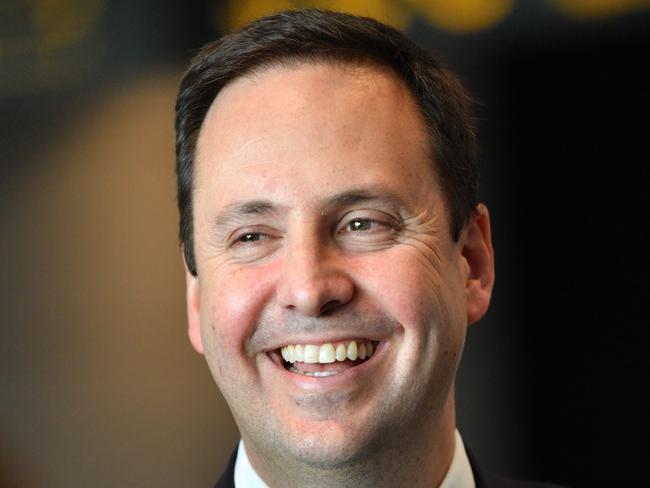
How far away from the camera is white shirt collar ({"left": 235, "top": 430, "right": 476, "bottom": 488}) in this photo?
2.31 m

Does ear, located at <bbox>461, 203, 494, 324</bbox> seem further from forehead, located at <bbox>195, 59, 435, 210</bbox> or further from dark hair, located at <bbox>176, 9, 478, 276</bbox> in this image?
forehead, located at <bbox>195, 59, 435, 210</bbox>

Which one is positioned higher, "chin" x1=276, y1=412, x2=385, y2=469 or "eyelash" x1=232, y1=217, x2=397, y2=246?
"eyelash" x1=232, y1=217, x2=397, y2=246

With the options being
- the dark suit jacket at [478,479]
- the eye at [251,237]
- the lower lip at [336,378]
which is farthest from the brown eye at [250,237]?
the dark suit jacket at [478,479]

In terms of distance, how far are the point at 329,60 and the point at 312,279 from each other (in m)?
0.49

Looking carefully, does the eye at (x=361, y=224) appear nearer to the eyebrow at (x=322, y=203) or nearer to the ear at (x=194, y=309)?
the eyebrow at (x=322, y=203)

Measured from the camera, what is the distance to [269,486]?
7.44 feet

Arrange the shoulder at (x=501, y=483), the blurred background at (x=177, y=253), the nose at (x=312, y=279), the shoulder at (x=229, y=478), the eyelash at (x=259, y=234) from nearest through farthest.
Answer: the nose at (x=312, y=279) < the eyelash at (x=259, y=234) < the shoulder at (x=229, y=478) < the shoulder at (x=501, y=483) < the blurred background at (x=177, y=253)

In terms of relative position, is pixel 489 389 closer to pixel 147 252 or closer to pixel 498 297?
pixel 498 297

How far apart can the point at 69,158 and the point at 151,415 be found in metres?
0.91

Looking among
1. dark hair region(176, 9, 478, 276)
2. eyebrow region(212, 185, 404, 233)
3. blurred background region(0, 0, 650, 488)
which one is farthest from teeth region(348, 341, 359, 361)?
blurred background region(0, 0, 650, 488)

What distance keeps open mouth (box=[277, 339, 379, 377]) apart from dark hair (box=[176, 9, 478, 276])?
14.1 inches

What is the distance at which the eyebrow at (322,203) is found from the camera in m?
2.08

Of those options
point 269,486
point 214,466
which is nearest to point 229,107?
point 269,486

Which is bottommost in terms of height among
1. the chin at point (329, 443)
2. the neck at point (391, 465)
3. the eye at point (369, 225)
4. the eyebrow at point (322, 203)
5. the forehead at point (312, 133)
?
the neck at point (391, 465)
